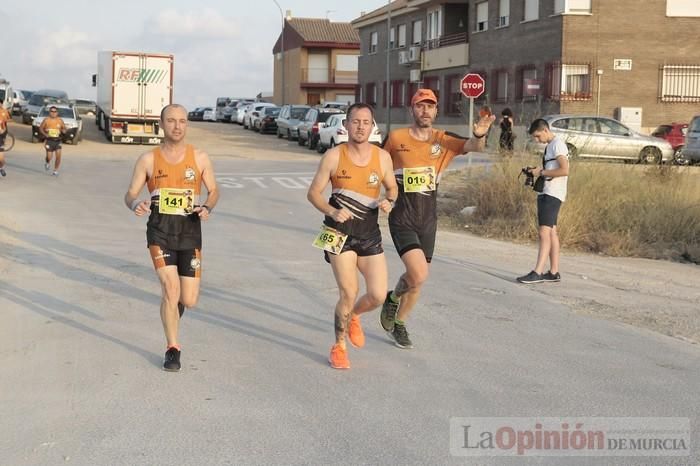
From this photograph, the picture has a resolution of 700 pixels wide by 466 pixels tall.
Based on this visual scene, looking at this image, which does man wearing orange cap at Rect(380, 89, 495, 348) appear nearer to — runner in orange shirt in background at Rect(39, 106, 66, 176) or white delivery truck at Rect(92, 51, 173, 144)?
runner in orange shirt in background at Rect(39, 106, 66, 176)

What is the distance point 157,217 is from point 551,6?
118ft

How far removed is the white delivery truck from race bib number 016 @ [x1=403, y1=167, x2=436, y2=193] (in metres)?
32.1

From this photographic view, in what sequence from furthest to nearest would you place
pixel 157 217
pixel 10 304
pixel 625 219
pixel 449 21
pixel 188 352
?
1. pixel 449 21
2. pixel 625 219
3. pixel 10 304
4. pixel 188 352
5. pixel 157 217

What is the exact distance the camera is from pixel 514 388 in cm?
664

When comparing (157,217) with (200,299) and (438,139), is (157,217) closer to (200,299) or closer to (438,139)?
(438,139)

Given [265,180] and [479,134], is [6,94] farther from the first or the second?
[479,134]

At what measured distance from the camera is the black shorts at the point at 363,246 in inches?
278

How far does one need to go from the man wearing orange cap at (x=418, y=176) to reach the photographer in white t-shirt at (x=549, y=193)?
3.41 m

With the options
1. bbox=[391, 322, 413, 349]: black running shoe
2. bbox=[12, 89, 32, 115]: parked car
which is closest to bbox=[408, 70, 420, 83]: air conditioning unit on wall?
bbox=[12, 89, 32, 115]: parked car

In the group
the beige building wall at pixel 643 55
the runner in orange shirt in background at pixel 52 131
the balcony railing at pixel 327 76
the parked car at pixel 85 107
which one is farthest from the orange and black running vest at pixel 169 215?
the balcony railing at pixel 327 76

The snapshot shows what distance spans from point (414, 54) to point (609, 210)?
4048cm

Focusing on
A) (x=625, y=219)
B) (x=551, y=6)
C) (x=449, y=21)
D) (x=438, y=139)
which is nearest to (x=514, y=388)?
(x=438, y=139)

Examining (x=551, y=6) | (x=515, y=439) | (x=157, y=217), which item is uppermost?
(x=551, y=6)

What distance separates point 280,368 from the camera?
7145 mm
